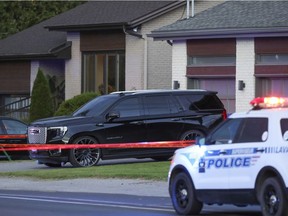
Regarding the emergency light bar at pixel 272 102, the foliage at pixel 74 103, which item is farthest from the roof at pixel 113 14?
the emergency light bar at pixel 272 102

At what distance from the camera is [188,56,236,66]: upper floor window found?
31.5 metres

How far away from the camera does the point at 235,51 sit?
31.1 meters

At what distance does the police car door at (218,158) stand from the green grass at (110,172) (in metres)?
6.04

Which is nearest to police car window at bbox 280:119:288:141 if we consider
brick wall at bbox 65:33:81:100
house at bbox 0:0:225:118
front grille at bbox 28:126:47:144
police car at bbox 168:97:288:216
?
police car at bbox 168:97:288:216

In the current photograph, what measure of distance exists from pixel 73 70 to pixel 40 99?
6.11 feet

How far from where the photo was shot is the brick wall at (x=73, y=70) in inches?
1484

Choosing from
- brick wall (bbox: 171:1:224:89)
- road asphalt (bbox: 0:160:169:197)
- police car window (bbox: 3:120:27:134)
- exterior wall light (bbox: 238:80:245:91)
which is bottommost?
road asphalt (bbox: 0:160:169:197)

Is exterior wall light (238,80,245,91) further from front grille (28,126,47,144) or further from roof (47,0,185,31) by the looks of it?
front grille (28,126,47,144)

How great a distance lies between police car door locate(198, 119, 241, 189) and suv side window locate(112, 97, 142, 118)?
9897 mm

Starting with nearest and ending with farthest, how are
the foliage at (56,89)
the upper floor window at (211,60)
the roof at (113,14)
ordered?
the upper floor window at (211,60) < the roof at (113,14) < the foliage at (56,89)

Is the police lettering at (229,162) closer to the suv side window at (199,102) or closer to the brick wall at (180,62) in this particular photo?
the suv side window at (199,102)

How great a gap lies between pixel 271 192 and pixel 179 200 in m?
2.43

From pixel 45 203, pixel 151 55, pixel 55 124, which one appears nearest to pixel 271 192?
pixel 45 203

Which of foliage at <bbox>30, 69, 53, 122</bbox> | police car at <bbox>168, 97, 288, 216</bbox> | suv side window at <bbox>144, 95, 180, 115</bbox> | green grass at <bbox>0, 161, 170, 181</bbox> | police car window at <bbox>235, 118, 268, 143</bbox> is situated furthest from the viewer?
foliage at <bbox>30, 69, 53, 122</bbox>
